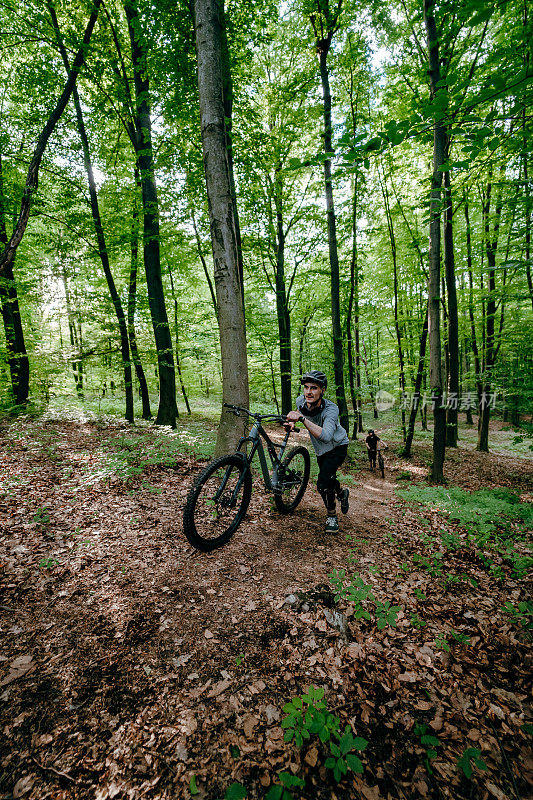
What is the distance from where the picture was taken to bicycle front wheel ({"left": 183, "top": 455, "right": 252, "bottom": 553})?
3373 millimetres

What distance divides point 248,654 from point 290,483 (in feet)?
8.13

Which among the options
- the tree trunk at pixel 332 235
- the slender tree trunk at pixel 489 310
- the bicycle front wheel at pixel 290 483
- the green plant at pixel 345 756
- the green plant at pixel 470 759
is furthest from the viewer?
the slender tree trunk at pixel 489 310

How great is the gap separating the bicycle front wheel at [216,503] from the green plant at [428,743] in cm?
239

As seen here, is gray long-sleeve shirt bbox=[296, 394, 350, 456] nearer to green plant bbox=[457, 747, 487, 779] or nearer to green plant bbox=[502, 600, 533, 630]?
green plant bbox=[502, 600, 533, 630]

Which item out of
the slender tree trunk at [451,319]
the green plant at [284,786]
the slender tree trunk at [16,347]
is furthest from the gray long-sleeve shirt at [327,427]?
the slender tree trunk at [16,347]

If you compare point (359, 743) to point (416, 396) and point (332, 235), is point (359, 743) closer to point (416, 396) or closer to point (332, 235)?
point (332, 235)

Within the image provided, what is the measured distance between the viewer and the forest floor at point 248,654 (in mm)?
1948

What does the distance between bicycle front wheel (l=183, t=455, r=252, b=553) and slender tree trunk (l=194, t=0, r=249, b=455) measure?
1.71m

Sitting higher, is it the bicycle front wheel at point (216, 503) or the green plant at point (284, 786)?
the bicycle front wheel at point (216, 503)

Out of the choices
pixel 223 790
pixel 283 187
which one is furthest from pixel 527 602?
pixel 283 187

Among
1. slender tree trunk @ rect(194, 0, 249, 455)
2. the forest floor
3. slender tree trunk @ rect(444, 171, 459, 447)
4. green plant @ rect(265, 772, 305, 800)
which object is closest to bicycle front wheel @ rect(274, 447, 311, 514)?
the forest floor

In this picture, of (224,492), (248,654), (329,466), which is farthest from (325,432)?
(248,654)

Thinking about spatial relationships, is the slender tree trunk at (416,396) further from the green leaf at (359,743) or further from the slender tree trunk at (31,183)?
the slender tree trunk at (31,183)

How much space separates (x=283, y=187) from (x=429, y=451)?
544 inches
